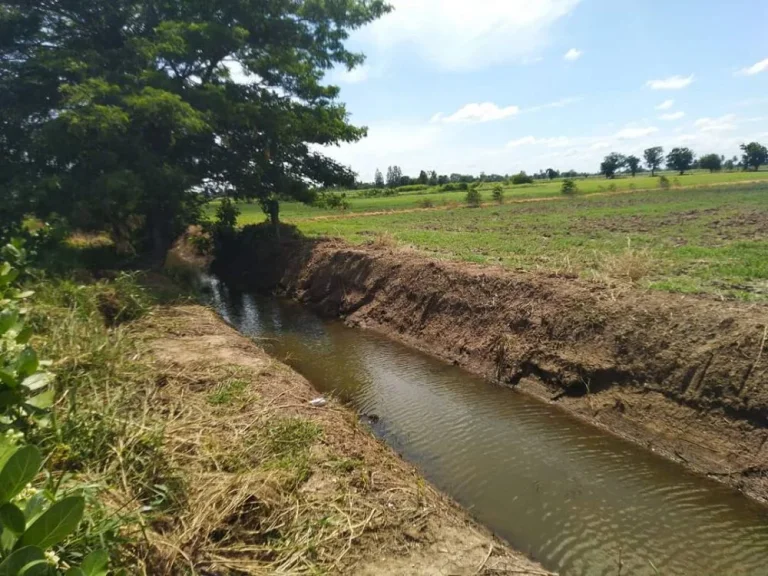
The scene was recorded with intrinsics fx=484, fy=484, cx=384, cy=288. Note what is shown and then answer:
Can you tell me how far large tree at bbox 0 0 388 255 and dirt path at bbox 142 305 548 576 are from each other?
358 inches

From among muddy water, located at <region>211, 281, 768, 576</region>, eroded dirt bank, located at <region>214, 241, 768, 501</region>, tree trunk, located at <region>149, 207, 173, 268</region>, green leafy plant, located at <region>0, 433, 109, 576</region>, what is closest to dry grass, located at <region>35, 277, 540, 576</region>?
muddy water, located at <region>211, 281, 768, 576</region>

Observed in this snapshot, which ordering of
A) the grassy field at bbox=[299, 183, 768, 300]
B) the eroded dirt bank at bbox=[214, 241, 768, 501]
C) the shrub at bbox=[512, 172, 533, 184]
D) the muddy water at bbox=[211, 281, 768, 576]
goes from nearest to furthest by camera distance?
the muddy water at bbox=[211, 281, 768, 576] → the eroded dirt bank at bbox=[214, 241, 768, 501] → the grassy field at bbox=[299, 183, 768, 300] → the shrub at bbox=[512, 172, 533, 184]

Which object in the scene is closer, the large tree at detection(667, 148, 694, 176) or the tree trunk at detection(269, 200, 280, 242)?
the tree trunk at detection(269, 200, 280, 242)

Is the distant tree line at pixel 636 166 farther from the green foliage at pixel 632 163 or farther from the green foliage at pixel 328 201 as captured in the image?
the green foliage at pixel 328 201

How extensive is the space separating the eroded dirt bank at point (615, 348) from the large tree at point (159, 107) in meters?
7.36

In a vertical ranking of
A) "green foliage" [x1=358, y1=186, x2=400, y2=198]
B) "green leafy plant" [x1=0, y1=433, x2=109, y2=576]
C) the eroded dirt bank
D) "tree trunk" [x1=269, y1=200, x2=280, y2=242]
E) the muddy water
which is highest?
"green foliage" [x1=358, y1=186, x2=400, y2=198]

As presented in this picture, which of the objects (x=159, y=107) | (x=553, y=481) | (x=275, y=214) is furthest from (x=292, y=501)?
(x=275, y=214)

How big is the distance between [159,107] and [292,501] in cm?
1177

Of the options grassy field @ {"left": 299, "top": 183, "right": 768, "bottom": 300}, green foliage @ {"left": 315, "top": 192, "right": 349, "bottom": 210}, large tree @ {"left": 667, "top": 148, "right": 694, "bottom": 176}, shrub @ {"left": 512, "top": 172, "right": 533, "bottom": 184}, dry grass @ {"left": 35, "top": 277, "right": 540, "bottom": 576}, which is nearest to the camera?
dry grass @ {"left": 35, "top": 277, "right": 540, "bottom": 576}

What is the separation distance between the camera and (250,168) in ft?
56.6

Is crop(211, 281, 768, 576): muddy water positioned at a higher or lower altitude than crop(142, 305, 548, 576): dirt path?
lower

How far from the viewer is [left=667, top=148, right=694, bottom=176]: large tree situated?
9006cm

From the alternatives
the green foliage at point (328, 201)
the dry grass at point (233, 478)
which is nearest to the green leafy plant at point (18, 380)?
the dry grass at point (233, 478)

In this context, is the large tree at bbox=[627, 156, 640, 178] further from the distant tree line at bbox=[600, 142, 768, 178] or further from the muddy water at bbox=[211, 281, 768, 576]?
the muddy water at bbox=[211, 281, 768, 576]
